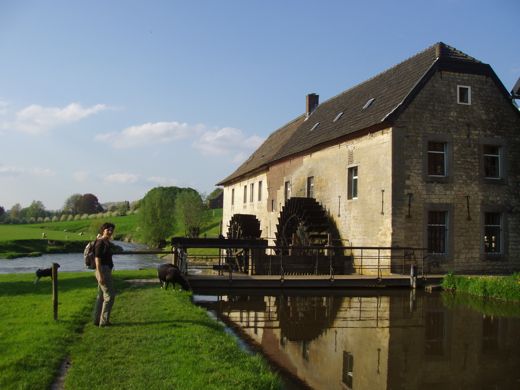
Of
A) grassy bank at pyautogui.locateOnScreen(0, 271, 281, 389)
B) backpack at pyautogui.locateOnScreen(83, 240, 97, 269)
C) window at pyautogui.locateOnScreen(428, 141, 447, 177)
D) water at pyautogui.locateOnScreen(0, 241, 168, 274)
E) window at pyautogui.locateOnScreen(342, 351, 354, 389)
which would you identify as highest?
window at pyautogui.locateOnScreen(428, 141, 447, 177)

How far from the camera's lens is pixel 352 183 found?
59.9 feet

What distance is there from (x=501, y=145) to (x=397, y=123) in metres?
4.03

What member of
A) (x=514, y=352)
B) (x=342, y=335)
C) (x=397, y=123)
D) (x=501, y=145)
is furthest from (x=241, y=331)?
(x=501, y=145)

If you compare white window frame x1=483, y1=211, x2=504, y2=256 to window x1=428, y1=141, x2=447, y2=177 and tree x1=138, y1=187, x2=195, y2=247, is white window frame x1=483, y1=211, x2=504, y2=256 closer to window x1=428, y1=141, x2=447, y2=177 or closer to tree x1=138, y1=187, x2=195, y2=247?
window x1=428, y1=141, x2=447, y2=177

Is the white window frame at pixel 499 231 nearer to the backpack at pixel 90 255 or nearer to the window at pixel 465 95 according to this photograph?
the window at pixel 465 95

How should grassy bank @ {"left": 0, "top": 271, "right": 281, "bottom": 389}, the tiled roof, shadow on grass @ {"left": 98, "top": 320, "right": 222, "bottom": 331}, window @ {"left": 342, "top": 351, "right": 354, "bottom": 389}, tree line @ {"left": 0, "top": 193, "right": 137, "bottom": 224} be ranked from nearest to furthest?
grassy bank @ {"left": 0, "top": 271, "right": 281, "bottom": 389} < window @ {"left": 342, "top": 351, "right": 354, "bottom": 389} < shadow on grass @ {"left": 98, "top": 320, "right": 222, "bottom": 331} < the tiled roof < tree line @ {"left": 0, "top": 193, "right": 137, "bottom": 224}

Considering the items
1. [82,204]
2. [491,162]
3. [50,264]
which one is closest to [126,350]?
[491,162]

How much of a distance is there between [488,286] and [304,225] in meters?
7.69

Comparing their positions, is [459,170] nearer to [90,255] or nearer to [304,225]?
[304,225]

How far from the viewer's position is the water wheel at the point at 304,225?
18.6 metres

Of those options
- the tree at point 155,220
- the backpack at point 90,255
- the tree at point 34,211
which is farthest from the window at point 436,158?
the tree at point 34,211

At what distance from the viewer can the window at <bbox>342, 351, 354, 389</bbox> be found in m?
5.59

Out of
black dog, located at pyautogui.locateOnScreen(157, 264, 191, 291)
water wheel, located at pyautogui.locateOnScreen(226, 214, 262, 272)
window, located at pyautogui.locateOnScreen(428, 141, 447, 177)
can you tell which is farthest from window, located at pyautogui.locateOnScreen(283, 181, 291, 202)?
black dog, located at pyautogui.locateOnScreen(157, 264, 191, 291)

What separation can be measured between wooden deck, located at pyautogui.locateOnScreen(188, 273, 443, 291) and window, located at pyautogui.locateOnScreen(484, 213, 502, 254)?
3485 mm
